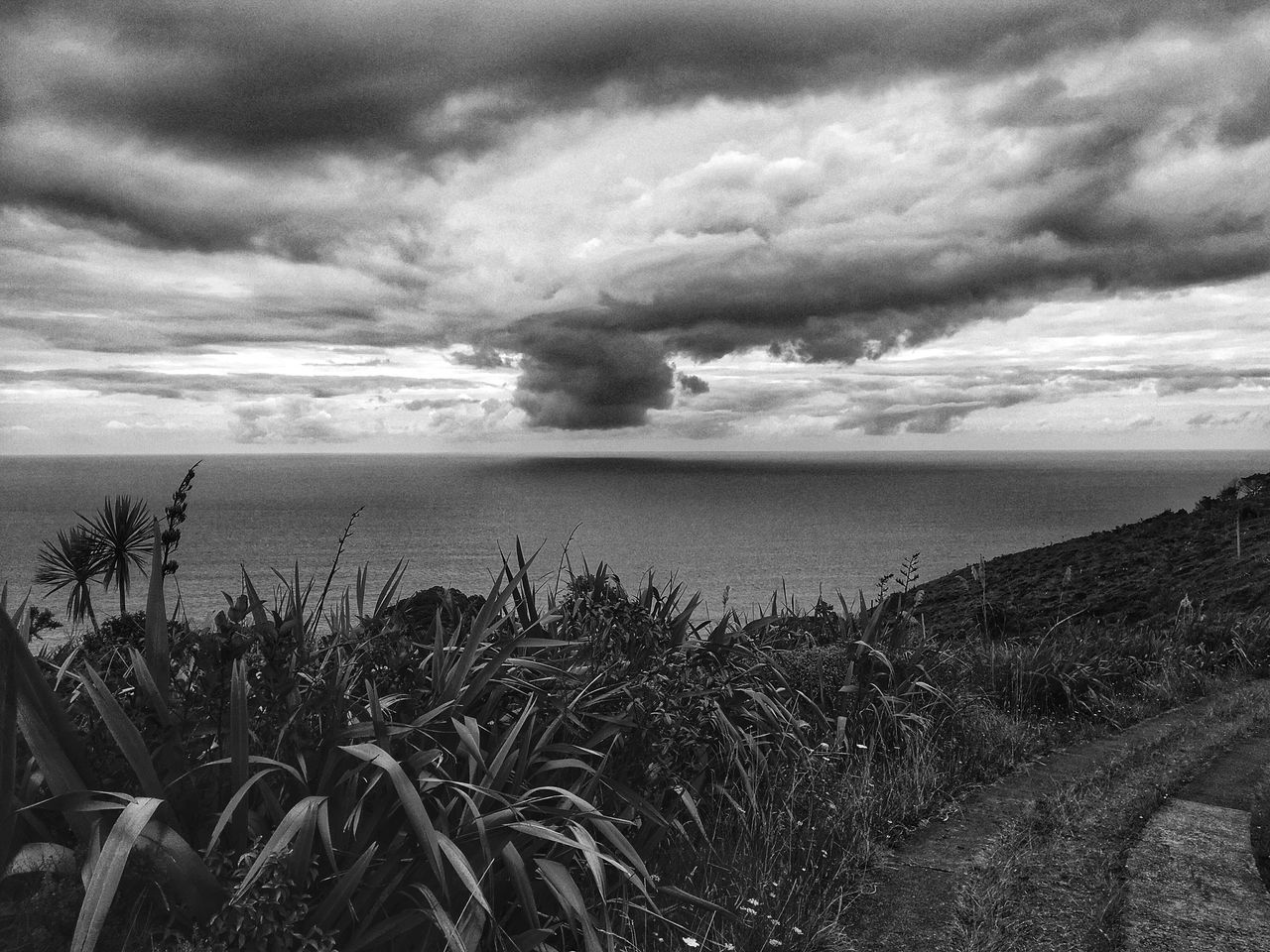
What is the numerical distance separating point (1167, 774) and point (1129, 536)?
1824 cm

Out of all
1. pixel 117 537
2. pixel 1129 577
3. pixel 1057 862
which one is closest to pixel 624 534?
pixel 1129 577

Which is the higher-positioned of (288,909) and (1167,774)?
(288,909)

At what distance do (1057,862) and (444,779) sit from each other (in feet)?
9.17

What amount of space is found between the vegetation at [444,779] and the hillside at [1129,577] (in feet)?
16.4

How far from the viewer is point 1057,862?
13.5 feet

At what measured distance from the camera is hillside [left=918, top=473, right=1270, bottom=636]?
41.2ft

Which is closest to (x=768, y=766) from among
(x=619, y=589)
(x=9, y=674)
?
(x=619, y=589)

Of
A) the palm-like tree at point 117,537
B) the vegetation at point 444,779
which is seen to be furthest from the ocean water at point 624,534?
the vegetation at point 444,779

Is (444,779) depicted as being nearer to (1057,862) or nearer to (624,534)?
(1057,862)

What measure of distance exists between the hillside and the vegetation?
4.99 meters

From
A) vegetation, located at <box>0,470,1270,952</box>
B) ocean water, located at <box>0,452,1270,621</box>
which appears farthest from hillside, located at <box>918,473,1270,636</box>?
ocean water, located at <box>0,452,1270,621</box>

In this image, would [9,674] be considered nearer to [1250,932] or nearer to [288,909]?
[288,909]

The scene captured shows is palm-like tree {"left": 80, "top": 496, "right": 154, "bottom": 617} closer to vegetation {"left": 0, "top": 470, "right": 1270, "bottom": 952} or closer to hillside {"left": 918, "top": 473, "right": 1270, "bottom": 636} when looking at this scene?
vegetation {"left": 0, "top": 470, "right": 1270, "bottom": 952}

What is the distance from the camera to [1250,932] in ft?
11.3
